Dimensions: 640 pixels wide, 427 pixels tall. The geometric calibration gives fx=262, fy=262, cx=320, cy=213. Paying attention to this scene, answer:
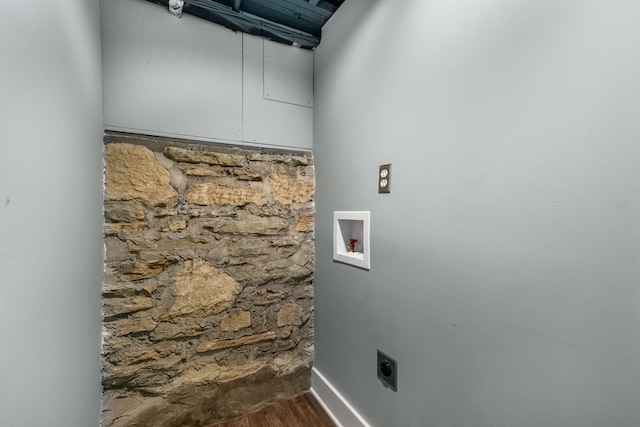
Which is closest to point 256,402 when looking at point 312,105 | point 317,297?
point 317,297

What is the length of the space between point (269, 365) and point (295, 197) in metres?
1.02

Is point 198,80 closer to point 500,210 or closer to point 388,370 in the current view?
point 500,210

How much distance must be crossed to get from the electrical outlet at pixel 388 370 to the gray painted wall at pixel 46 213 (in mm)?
1073

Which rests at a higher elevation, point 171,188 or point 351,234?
point 171,188

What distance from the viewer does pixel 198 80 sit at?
1.40 m

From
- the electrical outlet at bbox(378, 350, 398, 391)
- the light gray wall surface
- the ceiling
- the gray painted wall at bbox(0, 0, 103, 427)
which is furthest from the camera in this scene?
the ceiling

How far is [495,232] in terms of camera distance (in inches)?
30.0

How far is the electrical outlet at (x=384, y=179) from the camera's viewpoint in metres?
1.11

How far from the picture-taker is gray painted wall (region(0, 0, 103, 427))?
494 mm

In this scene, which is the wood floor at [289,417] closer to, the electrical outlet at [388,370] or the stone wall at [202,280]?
the stone wall at [202,280]

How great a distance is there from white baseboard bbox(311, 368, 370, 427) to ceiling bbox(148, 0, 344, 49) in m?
2.05

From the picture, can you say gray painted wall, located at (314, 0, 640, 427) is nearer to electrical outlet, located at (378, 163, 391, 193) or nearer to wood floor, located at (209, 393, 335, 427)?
electrical outlet, located at (378, 163, 391, 193)

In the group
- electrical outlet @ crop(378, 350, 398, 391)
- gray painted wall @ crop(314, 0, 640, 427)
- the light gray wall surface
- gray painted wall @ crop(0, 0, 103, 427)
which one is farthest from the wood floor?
the light gray wall surface

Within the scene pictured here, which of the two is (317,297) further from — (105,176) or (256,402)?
(105,176)
